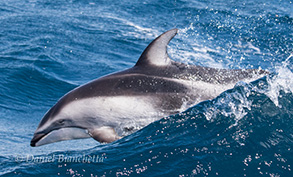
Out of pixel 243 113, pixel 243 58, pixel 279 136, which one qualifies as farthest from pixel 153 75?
pixel 243 58

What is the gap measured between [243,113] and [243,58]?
18.5 ft

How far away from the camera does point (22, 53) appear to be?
11.0 m

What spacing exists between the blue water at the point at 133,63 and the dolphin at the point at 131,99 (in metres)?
0.23

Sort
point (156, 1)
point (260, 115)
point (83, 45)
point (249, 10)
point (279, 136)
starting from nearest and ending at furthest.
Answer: point (279, 136), point (260, 115), point (83, 45), point (249, 10), point (156, 1)

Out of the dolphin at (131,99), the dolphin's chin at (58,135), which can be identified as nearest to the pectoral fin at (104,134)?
the dolphin at (131,99)

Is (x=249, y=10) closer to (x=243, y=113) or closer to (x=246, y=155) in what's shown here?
(x=243, y=113)

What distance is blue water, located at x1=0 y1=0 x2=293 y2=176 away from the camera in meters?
4.77

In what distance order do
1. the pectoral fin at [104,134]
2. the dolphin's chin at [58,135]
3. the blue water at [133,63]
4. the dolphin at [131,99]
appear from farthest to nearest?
the dolphin's chin at [58,135] < the dolphin at [131,99] < the pectoral fin at [104,134] < the blue water at [133,63]

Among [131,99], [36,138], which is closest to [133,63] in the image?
[131,99]

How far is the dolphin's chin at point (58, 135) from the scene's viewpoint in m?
5.97

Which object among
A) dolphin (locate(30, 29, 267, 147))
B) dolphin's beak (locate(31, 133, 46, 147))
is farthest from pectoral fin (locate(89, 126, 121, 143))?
dolphin's beak (locate(31, 133, 46, 147))

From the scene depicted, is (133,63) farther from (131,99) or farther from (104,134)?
(104,134)

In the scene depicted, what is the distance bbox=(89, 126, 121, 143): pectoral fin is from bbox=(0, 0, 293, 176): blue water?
0.59ft

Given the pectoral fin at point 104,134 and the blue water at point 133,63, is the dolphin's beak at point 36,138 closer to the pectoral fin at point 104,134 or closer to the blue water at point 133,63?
the blue water at point 133,63
